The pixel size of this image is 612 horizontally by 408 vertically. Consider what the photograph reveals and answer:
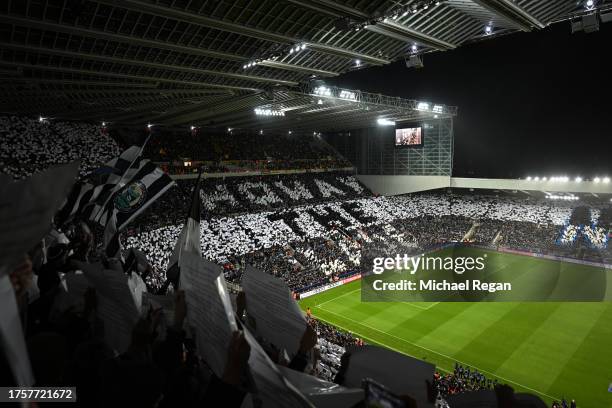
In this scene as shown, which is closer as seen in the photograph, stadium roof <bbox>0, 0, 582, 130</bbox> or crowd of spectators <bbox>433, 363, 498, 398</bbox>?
crowd of spectators <bbox>433, 363, 498, 398</bbox>

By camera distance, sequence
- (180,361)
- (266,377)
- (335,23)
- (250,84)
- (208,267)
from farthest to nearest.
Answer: (250,84), (335,23), (180,361), (208,267), (266,377)

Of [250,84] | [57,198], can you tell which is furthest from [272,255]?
[57,198]

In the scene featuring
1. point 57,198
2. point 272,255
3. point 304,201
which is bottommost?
point 272,255

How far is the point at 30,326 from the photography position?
3910mm

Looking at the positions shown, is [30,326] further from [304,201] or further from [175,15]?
[304,201]

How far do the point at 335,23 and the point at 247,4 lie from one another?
15.3 ft

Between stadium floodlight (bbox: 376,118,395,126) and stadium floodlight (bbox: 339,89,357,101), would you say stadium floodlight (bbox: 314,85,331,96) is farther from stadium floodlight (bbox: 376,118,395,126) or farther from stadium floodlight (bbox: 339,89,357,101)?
stadium floodlight (bbox: 376,118,395,126)

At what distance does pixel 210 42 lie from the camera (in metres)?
19.3

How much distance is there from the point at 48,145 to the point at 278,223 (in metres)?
22.6

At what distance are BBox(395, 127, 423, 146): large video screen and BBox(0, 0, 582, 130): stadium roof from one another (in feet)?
73.7

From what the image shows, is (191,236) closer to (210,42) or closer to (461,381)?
(461,381)

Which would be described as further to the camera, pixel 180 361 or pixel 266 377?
pixel 180 361

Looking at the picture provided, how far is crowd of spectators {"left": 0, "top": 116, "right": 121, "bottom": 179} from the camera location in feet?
98.9

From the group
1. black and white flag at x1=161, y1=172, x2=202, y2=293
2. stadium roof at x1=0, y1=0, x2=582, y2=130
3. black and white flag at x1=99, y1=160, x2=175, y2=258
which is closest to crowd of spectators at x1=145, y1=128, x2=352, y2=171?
stadium roof at x1=0, y1=0, x2=582, y2=130
